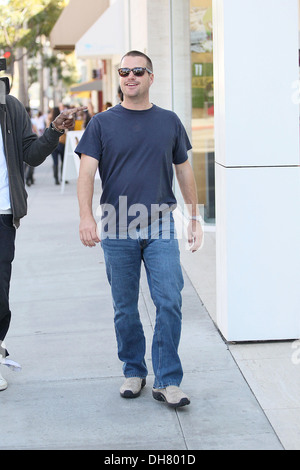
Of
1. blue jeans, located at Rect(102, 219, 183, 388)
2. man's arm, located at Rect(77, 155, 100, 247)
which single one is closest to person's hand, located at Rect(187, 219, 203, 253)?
blue jeans, located at Rect(102, 219, 183, 388)

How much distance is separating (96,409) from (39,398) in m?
0.41

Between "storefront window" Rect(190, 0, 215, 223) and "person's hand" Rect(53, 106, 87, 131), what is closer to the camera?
"person's hand" Rect(53, 106, 87, 131)

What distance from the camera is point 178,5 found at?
35.4 ft

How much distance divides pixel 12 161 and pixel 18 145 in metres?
0.13

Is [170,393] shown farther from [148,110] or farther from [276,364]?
[148,110]

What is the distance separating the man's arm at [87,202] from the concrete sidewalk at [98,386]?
38.6 inches

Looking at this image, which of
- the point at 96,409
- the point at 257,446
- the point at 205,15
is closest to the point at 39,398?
the point at 96,409

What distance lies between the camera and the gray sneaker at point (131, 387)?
451cm

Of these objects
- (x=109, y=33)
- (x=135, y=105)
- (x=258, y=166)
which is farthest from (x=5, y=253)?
(x=109, y=33)

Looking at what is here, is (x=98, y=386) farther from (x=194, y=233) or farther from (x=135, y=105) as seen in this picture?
(x=135, y=105)

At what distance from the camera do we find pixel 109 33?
17031 millimetres

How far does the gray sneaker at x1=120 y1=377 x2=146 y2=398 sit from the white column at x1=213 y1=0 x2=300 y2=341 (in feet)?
3.49

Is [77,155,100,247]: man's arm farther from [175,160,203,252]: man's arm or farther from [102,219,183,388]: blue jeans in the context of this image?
[175,160,203,252]: man's arm

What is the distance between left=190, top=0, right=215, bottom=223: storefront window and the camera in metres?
10.6
